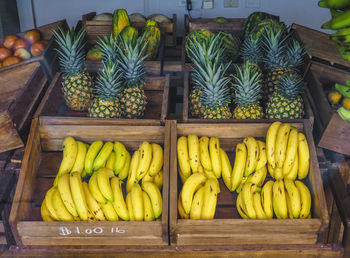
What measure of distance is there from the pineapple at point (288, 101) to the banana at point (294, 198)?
63 cm

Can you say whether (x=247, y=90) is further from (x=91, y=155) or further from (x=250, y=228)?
(x=91, y=155)

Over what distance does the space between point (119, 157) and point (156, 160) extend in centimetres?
27

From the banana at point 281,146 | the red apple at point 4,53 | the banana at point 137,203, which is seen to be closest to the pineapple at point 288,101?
the banana at point 281,146

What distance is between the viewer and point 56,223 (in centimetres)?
192

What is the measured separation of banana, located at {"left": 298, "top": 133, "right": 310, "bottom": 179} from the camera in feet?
7.31

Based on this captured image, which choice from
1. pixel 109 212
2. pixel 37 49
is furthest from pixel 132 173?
pixel 37 49

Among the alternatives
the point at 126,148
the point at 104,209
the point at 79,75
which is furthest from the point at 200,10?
the point at 104,209

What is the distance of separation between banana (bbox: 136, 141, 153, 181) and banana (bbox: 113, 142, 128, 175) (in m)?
0.15

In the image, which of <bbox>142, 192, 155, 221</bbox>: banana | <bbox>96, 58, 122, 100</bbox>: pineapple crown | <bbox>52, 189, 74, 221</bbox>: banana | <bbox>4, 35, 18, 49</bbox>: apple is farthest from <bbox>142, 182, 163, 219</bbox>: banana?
<bbox>4, 35, 18, 49</bbox>: apple

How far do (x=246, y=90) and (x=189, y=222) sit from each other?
1.17 meters

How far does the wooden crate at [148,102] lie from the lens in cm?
256

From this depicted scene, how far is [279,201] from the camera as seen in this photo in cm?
204

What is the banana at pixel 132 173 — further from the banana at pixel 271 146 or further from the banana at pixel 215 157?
the banana at pixel 271 146

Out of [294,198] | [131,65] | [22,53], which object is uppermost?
[131,65]
